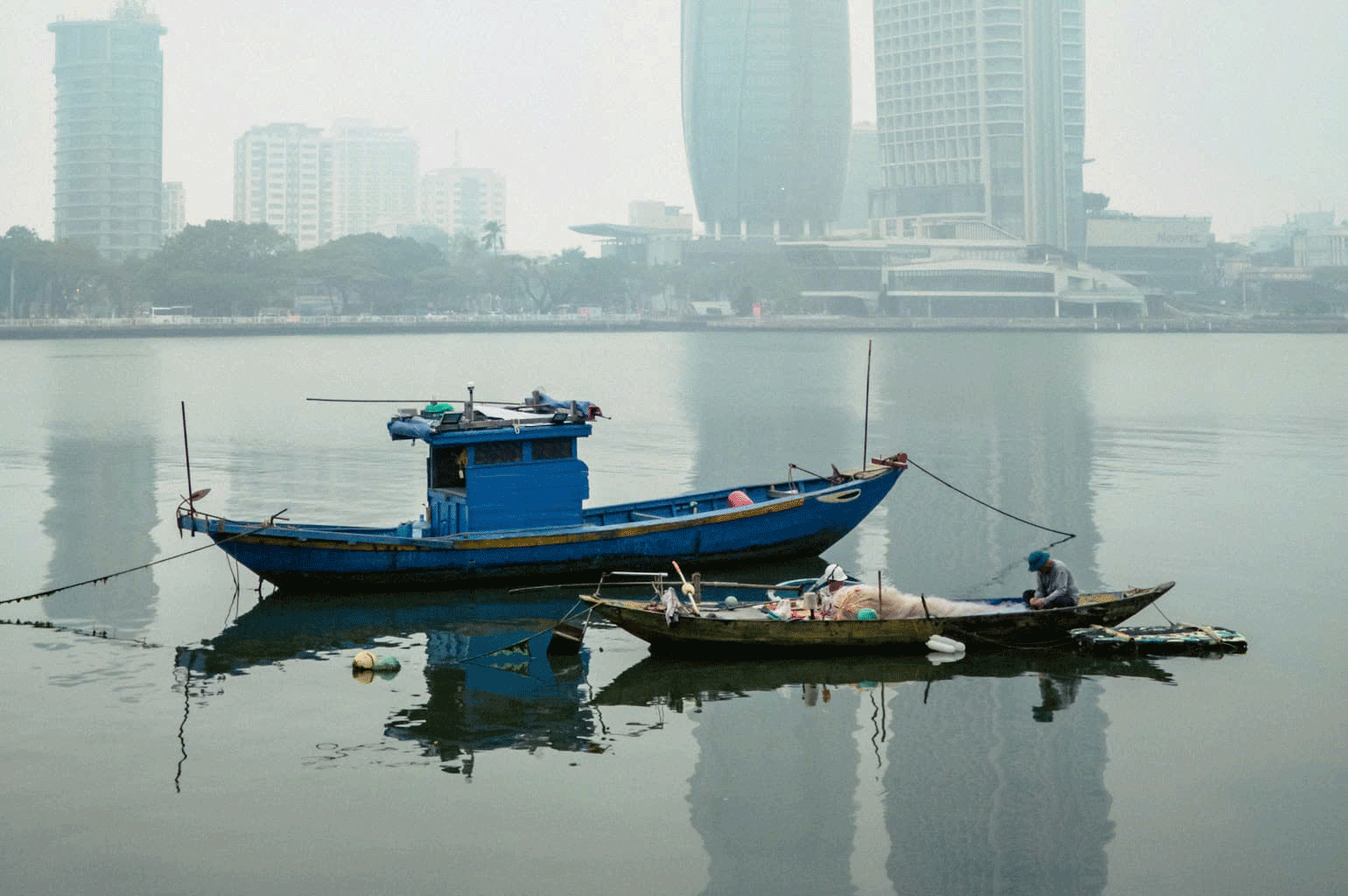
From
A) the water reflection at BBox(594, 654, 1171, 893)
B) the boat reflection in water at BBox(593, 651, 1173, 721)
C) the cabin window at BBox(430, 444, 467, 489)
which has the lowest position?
the water reflection at BBox(594, 654, 1171, 893)

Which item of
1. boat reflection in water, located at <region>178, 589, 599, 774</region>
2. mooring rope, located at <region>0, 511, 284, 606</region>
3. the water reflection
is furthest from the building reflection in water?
the water reflection

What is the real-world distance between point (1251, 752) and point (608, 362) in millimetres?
95132

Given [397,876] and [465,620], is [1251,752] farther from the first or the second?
[465,620]

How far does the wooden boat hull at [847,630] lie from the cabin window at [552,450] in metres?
4.50

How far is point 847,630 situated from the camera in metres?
17.9

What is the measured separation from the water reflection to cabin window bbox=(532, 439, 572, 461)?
487cm

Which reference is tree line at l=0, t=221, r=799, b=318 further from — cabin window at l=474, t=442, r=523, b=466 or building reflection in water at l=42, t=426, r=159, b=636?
cabin window at l=474, t=442, r=523, b=466

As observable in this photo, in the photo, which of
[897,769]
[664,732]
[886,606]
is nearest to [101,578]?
[664,732]

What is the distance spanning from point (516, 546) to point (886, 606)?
5.96 metres

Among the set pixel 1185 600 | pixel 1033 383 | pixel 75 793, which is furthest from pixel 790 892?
pixel 1033 383

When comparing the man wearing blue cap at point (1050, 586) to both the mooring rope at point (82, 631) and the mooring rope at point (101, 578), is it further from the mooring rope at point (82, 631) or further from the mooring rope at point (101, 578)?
the mooring rope at point (82, 631)

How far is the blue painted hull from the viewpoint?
2148cm

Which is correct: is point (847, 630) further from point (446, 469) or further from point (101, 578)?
point (101, 578)

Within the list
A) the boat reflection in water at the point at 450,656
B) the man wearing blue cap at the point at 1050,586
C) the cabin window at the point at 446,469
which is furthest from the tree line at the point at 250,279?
the man wearing blue cap at the point at 1050,586
